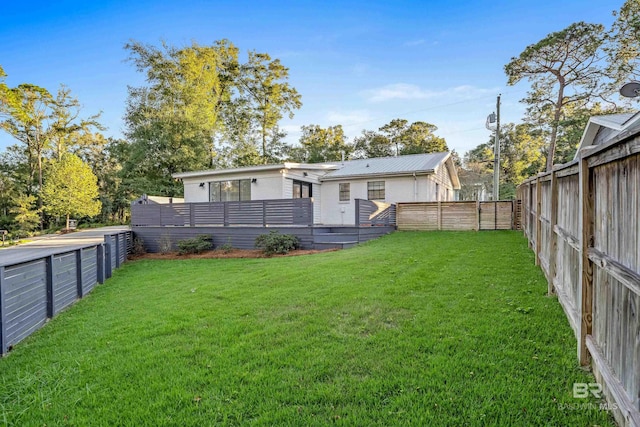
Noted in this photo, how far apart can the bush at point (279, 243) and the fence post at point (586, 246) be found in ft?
29.5

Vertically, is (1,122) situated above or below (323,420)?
above

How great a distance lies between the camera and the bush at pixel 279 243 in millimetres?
10992

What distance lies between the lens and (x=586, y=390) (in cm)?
225

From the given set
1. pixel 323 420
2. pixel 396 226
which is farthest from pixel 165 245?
pixel 323 420

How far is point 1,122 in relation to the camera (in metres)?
27.8

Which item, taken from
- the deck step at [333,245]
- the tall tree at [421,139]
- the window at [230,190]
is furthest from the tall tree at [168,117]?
the tall tree at [421,139]

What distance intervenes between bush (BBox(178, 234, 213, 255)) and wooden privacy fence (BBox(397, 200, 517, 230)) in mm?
7905

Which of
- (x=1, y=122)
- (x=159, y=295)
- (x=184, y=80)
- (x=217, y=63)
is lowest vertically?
(x=159, y=295)

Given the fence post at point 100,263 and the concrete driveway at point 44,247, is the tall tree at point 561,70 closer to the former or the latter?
the fence post at point 100,263

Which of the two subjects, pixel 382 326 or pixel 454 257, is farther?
pixel 454 257

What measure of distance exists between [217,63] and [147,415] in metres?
30.6

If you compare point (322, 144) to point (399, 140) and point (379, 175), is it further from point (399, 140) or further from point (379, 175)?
point (379, 175)

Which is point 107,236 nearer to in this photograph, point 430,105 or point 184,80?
point 184,80

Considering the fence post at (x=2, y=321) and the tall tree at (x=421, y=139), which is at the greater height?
the tall tree at (x=421, y=139)
